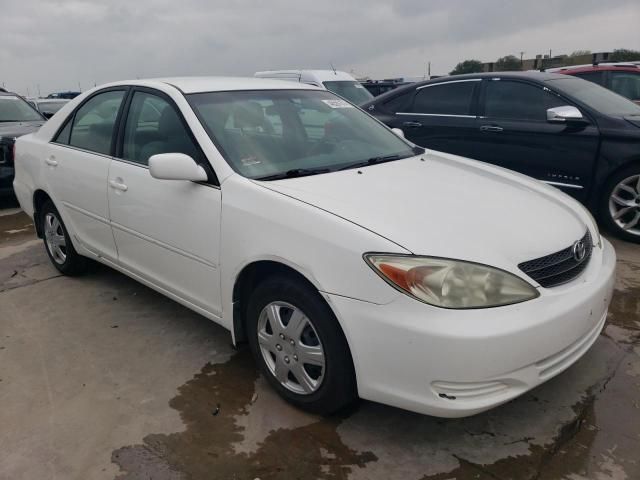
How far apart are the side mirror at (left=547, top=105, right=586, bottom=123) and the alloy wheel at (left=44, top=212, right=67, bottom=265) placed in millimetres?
4319

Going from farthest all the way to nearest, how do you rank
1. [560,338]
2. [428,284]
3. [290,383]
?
[290,383], [560,338], [428,284]

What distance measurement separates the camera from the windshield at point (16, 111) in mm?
7957

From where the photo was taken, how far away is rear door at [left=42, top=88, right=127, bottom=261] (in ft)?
12.0

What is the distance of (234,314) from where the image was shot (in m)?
2.80

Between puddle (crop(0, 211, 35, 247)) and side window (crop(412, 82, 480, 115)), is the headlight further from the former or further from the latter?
puddle (crop(0, 211, 35, 247))

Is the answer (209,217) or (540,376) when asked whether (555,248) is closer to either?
(540,376)

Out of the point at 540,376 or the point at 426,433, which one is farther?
the point at 426,433

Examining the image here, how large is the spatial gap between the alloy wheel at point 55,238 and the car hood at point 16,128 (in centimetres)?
327

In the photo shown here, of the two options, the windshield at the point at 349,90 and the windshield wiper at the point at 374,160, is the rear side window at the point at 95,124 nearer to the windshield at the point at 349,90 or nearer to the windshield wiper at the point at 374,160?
the windshield wiper at the point at 374,160

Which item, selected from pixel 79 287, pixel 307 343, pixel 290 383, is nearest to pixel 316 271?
pixel 307 343

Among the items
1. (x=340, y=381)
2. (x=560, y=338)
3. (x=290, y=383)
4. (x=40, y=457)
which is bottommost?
(x=40, y=457)

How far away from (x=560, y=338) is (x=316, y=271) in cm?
104

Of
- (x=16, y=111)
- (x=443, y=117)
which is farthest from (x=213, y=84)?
(x=16, y=111)

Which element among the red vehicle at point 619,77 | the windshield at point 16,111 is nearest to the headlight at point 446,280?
the red vehicle at point 619,77
